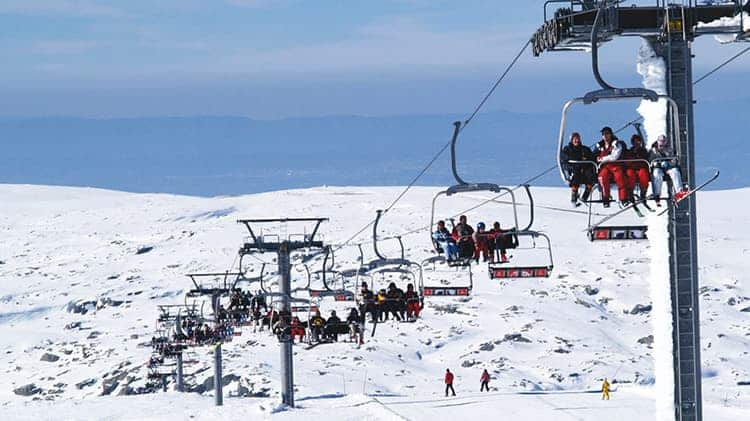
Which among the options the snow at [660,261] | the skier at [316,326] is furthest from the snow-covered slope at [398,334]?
the snow at [660,261]

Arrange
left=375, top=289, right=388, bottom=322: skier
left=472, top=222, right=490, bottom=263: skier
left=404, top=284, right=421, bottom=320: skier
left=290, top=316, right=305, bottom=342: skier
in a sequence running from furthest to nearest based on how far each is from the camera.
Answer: left=290, top=316, right=305, bottom=342: skier → left=375, top=289, right=388, bottom=322: skier → left=404, top=284, right=421, bottom=320: skier → left=472, top=222, right=490, bottom=263: skier

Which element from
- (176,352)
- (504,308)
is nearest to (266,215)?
(504,308)

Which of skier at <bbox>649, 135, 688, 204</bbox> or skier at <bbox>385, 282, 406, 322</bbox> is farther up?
skier at <bbox>649, 135, 688, 204</bbox>

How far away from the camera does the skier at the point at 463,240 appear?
89.6ft

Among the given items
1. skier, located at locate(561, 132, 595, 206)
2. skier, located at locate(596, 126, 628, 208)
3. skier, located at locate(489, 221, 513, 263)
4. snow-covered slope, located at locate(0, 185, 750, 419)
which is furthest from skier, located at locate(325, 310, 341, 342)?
skier, located at locate(596, 126, 628, 208)

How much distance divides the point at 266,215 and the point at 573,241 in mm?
45048

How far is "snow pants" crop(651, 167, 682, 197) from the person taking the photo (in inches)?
712

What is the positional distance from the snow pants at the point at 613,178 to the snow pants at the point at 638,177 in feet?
0.23

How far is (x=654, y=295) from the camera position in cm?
2497

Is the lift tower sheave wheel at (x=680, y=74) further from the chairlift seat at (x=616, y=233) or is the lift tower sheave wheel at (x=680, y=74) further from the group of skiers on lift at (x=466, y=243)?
the group of skiers on lift at (x=466, y=243)

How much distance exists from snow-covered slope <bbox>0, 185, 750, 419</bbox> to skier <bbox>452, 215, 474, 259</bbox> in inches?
614

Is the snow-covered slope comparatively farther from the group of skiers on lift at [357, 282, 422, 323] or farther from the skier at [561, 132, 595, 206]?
the skier at [561, 132, 595, 206]

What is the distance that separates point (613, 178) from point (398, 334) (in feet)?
188

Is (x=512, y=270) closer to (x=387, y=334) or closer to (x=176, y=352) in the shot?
(x=176, y=352)
